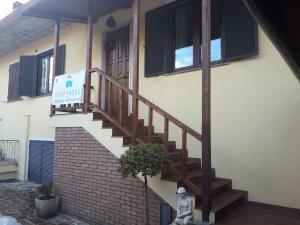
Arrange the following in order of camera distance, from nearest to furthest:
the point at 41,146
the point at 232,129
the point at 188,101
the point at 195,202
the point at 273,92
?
the point at 195,202, the point at 273,92, the point at 232,129, the point at 188,101, the point at 41,146

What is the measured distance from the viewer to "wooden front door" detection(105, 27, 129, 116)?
24.4 feet

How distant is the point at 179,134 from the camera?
6.02 metres

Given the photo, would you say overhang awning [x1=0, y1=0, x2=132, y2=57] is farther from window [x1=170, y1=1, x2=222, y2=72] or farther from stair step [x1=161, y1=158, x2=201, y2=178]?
stair step [x1=161, y1=158, x2=201, y2=178]

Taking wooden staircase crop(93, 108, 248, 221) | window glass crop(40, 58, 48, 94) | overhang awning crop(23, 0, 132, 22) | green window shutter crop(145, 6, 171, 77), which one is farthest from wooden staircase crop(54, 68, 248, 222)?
window glass crop(40, 58, 48, 94)

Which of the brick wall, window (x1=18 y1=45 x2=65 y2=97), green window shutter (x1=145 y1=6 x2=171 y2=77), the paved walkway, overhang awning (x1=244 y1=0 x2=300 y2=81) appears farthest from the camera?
window (x1=18 y1=45 x2=65 y2=97)

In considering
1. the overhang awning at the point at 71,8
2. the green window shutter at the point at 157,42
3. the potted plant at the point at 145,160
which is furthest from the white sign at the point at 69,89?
the potted plant at the point at 145,160

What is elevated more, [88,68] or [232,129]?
[88,68]

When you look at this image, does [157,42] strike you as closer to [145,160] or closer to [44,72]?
[145,160]

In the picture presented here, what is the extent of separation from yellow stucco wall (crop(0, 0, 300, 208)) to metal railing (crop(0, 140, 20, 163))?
260 inches

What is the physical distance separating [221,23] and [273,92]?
166 cm

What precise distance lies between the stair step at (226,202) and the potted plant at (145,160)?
77 centimetres

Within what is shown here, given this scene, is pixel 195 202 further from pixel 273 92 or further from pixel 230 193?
pixel 273 92

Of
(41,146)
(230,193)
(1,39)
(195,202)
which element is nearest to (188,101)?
(230,193)

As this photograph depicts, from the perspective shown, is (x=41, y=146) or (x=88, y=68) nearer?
(x=88, y=68)
